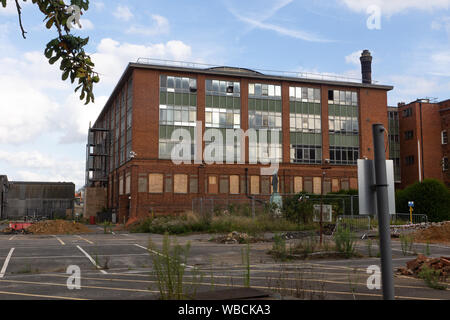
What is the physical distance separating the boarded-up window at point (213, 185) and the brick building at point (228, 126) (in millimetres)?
115

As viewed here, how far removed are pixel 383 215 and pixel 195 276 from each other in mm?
4441

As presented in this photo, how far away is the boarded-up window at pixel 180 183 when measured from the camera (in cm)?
4725

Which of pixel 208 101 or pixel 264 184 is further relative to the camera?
pixel 264 184

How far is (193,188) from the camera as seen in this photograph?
157 ft

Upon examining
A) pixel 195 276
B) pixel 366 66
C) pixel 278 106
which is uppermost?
pixel 366 66

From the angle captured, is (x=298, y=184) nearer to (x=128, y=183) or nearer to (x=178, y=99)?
(x=178, y=99)

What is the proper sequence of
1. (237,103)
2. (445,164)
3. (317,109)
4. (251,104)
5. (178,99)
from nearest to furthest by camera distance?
(178,99), (237,103), (251,104), (317,109), (445,164)

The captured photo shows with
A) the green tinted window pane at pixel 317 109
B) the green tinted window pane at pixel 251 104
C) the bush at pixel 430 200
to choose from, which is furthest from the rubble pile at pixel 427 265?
the green tinted window pane at pixel 317 109

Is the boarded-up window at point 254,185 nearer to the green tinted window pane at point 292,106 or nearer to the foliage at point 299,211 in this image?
the green tinted window pane at point 292,106

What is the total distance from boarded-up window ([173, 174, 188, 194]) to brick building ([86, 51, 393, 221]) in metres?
0.11

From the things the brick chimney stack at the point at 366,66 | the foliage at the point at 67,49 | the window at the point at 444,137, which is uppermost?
the brick chimney stack at the point at 366,66

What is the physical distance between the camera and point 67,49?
438 centimetres

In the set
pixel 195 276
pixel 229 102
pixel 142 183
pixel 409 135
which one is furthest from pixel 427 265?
pixel 409 135
